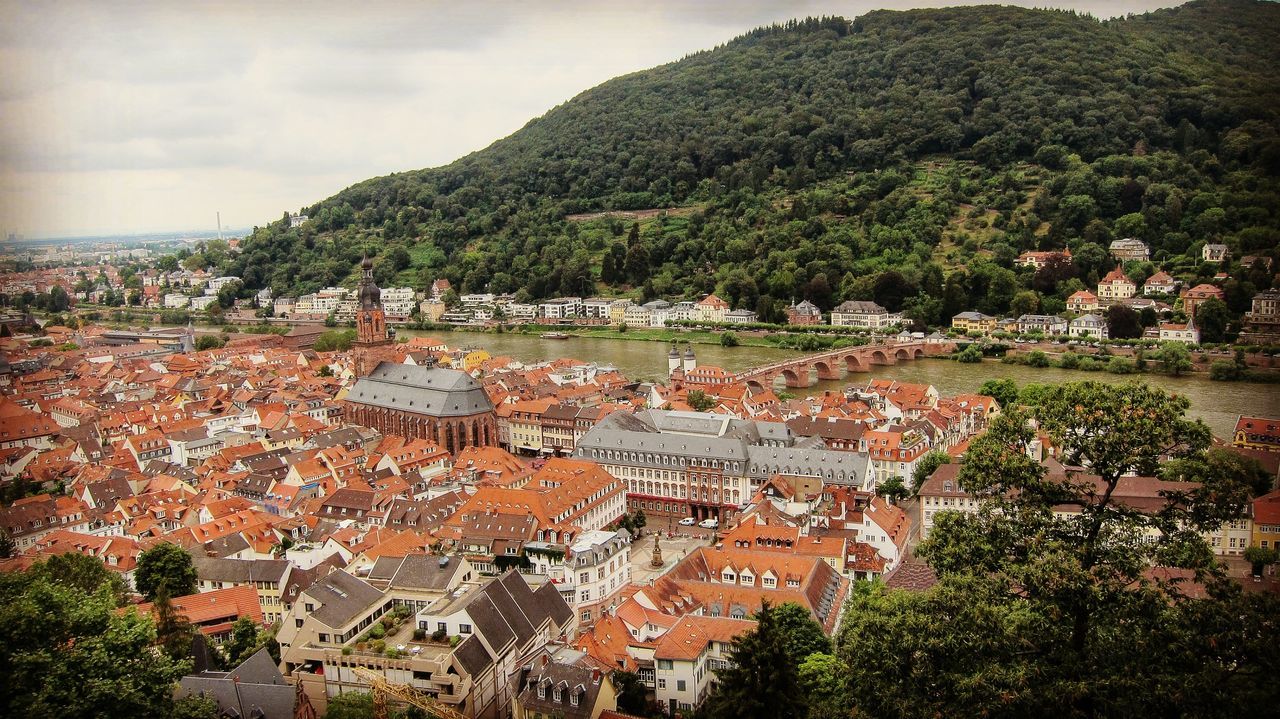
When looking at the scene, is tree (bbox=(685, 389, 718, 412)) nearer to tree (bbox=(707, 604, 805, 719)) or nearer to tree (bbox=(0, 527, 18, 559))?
tree (bbox=(707, 604, 805, 719))

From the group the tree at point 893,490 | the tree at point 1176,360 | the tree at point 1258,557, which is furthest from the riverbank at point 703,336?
the tree at point 1258,557

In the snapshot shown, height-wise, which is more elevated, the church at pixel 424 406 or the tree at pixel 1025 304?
the tree at pixel 1025 304

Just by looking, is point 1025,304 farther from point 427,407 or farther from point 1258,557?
point 1258,557

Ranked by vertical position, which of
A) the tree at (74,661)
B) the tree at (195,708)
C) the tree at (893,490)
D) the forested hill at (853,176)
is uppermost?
the forested hill at (853,176)

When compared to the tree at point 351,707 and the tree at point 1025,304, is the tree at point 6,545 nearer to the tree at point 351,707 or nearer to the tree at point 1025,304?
the tree at point 351,707

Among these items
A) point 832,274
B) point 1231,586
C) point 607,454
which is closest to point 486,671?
point 1231,586

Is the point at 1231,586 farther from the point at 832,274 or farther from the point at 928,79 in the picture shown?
the point at 928,79
